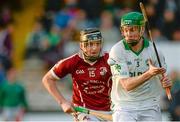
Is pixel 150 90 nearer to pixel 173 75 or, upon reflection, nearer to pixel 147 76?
pixel 147 76

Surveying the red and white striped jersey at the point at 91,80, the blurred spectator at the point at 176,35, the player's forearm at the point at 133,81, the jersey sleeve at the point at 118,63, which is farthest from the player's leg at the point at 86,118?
the blurred spectator at the point at 176,35

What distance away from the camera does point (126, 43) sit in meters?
11.0

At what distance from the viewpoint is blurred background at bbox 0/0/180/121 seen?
20.6m

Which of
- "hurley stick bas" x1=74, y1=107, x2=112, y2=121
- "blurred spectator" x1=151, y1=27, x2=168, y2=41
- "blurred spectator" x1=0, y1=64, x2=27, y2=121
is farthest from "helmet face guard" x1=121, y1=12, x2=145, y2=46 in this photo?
"blurred spectator" x1=151, y1=27, x2=168, y2=41

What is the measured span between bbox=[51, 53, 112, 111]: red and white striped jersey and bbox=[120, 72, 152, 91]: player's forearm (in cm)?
97

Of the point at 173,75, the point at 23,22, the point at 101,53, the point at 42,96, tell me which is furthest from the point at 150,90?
the point at 23,22

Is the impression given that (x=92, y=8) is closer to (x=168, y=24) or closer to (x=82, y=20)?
(x=82, y=20)

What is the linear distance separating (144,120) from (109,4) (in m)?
11.0

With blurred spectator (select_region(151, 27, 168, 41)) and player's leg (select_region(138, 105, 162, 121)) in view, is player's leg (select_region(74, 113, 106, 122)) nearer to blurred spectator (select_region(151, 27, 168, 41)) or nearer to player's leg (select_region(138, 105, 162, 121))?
player's leg (select_region(138, 105, 162, 121))

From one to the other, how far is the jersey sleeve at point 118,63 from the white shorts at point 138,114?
17.9 inches

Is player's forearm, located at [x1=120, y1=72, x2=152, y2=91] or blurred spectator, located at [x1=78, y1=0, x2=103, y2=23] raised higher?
blurred spectator, located at [x1=78, y1=0, x2=103, y2=23]

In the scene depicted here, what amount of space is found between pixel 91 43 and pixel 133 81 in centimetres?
121

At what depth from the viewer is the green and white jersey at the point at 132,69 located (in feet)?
36.1

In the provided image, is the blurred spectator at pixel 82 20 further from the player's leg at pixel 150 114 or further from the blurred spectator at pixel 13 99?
the player's leg at pixel 150 114
